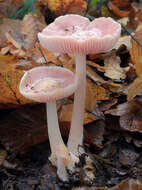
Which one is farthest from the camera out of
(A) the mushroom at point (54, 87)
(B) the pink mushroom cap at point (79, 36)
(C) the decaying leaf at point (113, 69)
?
(C) the decaying leaf at point (113, 69)

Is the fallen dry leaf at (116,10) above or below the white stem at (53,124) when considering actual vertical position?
above

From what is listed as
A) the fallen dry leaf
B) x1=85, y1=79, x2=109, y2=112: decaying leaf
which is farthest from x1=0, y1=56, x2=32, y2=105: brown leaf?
the fallen dry leaf

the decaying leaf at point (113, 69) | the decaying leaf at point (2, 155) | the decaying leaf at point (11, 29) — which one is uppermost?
the decaying leaf at point (11, 29)

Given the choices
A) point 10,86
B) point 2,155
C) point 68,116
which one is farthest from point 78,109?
point 2,155

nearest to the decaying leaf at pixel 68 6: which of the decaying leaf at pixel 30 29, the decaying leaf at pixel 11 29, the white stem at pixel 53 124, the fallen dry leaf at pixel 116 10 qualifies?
the decaying leaf at pixel 30 29

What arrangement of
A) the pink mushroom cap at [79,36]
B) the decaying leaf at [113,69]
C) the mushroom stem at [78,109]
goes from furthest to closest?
the decaying leaf at [113,69] < the mushroom stem at [78,109] < the pink mushroom cap at [79,36]

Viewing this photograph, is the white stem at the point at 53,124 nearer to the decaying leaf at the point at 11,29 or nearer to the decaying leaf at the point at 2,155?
the decaying leaf at the point at 2,155
